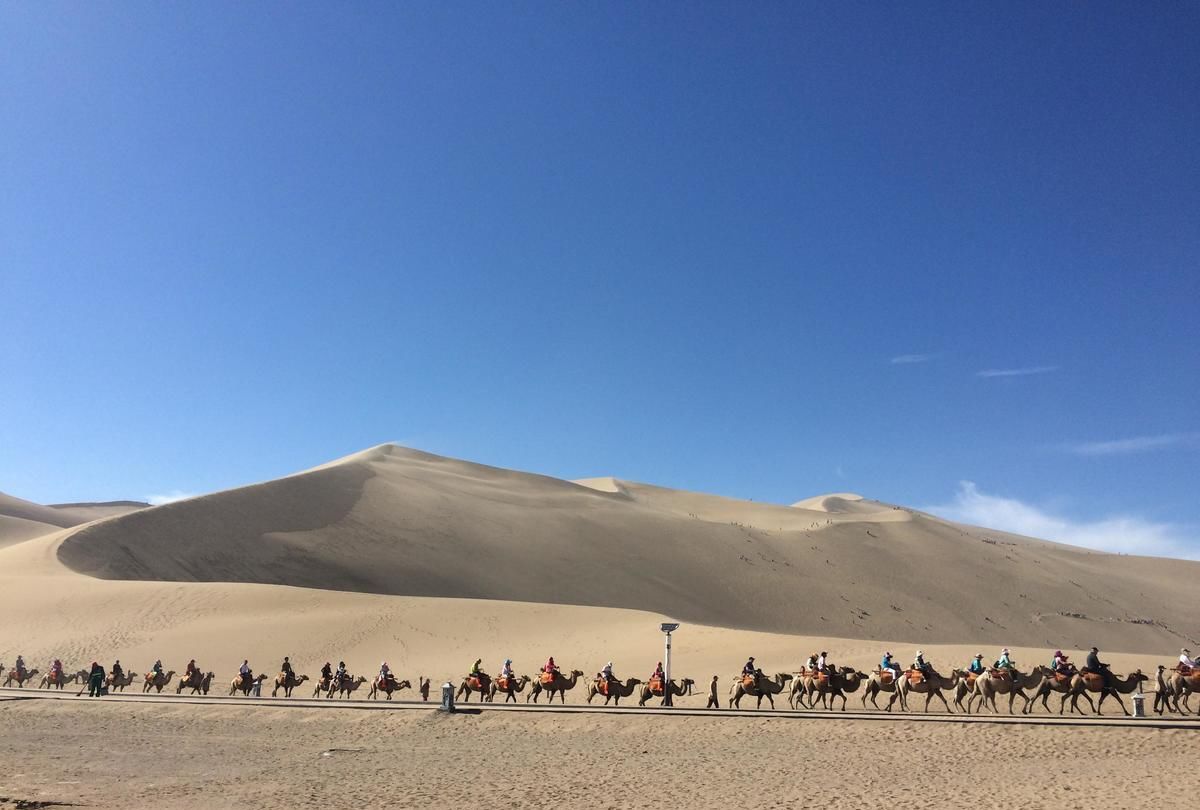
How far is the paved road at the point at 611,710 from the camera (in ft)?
62.7

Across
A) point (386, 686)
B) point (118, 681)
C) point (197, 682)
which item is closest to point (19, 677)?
point (118, 681)

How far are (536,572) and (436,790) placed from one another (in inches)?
1670

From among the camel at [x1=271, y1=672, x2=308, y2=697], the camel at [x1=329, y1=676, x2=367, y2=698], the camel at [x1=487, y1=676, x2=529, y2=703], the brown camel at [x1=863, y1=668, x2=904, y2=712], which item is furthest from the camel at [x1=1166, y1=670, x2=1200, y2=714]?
the camel at [x1=271, y1=672, x2=308, y2=697]

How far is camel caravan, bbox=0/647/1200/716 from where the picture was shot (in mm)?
21203

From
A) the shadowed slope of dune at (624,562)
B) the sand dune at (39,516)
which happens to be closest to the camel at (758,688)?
the shadowed slope of dune at (624,562)

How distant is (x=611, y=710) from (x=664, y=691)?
5.66 ft

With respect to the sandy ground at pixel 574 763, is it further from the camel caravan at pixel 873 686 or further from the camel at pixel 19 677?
the camel at pixel 19 677

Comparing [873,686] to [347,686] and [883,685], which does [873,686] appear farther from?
[347,686]

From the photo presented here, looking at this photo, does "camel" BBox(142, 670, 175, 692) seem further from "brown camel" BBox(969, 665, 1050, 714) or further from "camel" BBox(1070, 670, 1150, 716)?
"camel" BBox(1070, 670, 1150, 716)

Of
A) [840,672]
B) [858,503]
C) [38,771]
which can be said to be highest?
[858,503]

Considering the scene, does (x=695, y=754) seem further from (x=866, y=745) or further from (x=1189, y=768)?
(x=1189, y=768)

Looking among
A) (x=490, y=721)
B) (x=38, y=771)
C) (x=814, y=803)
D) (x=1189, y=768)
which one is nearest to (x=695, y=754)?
(x=814, y=803)

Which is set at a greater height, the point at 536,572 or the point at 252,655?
the point at 536,572

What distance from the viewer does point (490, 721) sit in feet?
72.1
